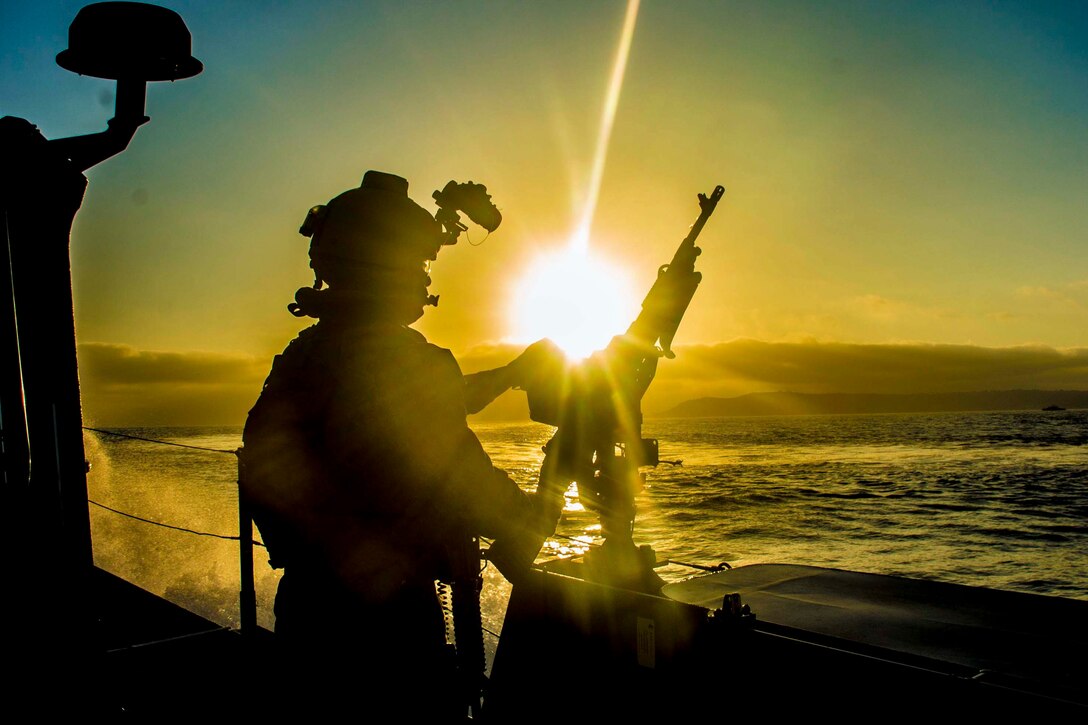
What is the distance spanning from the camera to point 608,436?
4020mm

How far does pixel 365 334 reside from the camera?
2576 millimetres

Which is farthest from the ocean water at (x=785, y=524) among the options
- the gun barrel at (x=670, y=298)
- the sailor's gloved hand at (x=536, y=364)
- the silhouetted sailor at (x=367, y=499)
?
the silhouetted sailor at (x=367, y=499)

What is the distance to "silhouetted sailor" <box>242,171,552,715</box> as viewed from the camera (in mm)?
2428

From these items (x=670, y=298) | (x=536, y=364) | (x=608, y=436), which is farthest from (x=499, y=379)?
(x=670, y=298)

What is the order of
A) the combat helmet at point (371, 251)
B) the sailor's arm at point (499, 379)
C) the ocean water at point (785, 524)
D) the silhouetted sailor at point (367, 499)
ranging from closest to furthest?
the silhouetted sailor at point (367, 499) < the combat helmet at point (371, 251) < the sailor's arm at point (499, 379) < the ocean water at point (785, 524)

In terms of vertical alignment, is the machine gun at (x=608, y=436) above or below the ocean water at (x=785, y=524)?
above

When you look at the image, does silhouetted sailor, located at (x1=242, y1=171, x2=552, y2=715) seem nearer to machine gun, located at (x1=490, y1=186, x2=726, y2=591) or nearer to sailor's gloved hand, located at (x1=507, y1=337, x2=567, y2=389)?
machine gun, located at (x1=490, y1=186, x2=726, y2=591)

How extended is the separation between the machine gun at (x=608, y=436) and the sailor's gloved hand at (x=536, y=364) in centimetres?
2

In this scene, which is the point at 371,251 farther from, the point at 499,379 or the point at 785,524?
the point at 785,524

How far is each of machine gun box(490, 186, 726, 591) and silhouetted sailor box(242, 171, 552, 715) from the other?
0.59m

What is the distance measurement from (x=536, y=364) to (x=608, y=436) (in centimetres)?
74

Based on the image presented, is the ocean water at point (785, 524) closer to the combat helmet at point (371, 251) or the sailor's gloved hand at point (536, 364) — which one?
the sailor's gloved hand at point (536, 364)

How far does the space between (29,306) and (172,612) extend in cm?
617

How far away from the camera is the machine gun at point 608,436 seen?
3580 mm
